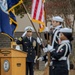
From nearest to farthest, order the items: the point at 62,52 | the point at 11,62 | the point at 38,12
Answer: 1. the point at 62,52
2. the point at 38,12
3. the point at 11,62

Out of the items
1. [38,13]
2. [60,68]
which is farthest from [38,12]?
[60,68]

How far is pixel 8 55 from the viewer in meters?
11.4

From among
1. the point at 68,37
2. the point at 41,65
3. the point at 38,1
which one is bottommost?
the point at 41,65

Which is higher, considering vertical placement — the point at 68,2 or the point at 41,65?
the point at 68,2

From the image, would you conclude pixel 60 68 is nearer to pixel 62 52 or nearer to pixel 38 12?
pixel 62 52

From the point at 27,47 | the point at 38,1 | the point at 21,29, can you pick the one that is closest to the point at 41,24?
the point at 38,1

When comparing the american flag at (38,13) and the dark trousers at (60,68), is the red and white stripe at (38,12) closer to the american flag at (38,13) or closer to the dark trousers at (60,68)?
the american flag at (38,13)

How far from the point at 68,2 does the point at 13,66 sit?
31.6 ft

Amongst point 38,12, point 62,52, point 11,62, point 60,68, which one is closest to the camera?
point 62,52

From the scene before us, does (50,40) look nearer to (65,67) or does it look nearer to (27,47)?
(65,67)

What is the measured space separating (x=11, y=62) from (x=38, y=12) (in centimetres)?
Result: 142

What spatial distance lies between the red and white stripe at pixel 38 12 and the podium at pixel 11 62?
1008 millimetres

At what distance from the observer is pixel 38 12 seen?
11070mm

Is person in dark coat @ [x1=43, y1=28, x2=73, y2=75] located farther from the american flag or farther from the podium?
the podium
